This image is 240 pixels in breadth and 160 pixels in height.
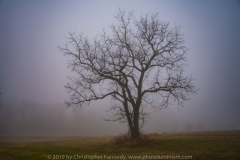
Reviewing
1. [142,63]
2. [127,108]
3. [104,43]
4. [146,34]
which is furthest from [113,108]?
[146,34]

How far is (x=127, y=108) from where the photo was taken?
1830 centimetres

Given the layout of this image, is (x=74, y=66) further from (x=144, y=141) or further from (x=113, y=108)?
(x=144, y=141)

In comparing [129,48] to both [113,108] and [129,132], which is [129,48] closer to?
[113,108]

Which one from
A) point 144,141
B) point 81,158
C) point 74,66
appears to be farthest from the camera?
point 74,66

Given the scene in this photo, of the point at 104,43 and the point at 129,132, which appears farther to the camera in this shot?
the point at 104,43

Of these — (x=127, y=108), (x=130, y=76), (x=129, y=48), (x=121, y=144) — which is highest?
(x=129, y=48)

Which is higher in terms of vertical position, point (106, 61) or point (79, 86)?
point (106, 61)

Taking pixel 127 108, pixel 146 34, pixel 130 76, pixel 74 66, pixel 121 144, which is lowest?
pixel 121 144

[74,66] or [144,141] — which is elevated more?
[74,66]

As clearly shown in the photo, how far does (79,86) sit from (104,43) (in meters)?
4.88

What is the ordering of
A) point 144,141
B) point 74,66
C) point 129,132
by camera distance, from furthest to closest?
point 74,66, point 129,132, point 144,141

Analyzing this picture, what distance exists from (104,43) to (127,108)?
22.1 ft

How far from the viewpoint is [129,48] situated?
62.4ft

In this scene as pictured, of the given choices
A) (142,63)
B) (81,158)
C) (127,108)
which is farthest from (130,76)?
(81,158)
